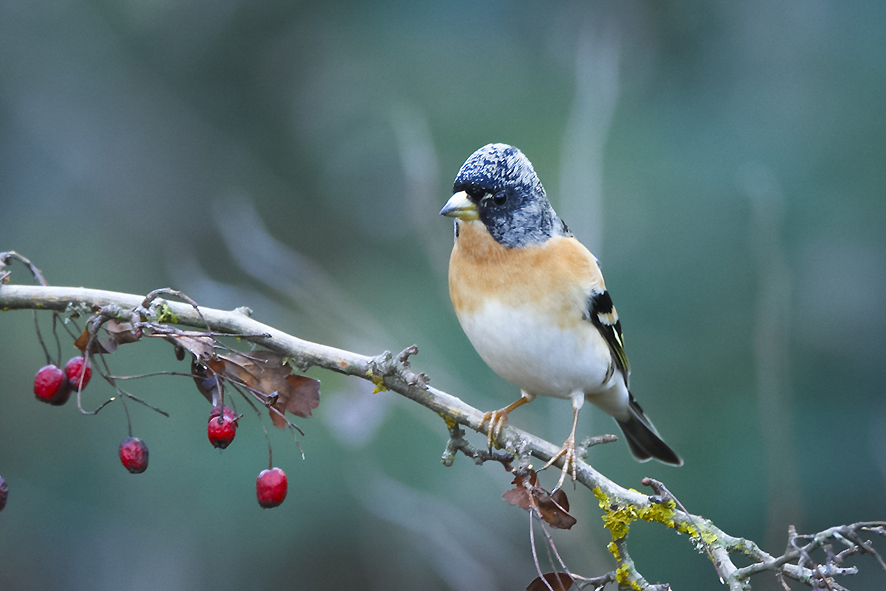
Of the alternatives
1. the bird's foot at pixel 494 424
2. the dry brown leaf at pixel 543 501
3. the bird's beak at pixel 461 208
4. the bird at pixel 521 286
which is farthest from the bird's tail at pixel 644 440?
the dry brown leaf at pixel 543 501

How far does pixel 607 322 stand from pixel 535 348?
14.2 inches

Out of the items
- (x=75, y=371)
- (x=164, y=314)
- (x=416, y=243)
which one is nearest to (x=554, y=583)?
(x=164, y=314)

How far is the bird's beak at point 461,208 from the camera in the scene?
2.28 meters

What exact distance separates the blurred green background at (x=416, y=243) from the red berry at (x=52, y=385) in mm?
1873

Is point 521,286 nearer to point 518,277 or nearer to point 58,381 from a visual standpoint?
point 518,277

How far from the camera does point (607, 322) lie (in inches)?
103

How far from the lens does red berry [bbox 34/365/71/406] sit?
1678 mm

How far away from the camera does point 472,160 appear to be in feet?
7.73

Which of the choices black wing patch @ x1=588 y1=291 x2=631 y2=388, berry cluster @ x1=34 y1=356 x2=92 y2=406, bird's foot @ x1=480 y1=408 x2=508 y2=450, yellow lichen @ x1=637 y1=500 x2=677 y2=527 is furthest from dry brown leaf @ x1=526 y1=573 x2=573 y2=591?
black wing patch @ x1=588 y1=291 x2=631 y2=388

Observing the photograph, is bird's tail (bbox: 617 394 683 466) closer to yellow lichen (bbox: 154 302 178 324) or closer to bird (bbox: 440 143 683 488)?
bird (bbox: 440 143 683 488)

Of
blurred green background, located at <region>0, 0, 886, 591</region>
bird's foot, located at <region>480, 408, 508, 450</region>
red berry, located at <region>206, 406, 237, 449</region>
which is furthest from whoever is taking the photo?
blurred green background, located at <region>0, 0, 886, 591</region>

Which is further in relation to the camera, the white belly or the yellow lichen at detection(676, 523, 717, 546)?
the white belly

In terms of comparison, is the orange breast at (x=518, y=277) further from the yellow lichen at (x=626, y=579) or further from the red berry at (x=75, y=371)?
the red berry at (x=75, y=371)

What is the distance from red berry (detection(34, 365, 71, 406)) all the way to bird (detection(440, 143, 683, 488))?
1066mm
